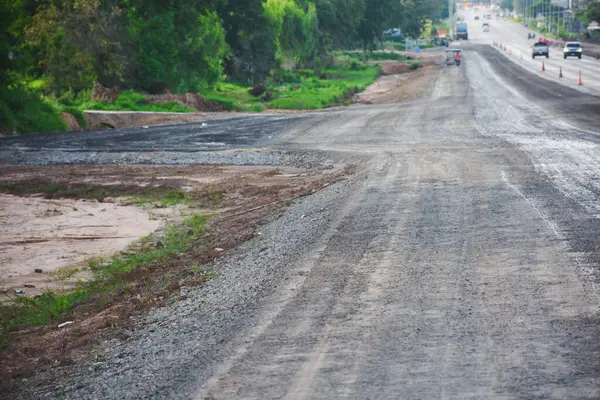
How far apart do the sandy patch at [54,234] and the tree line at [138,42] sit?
2006 centimetres

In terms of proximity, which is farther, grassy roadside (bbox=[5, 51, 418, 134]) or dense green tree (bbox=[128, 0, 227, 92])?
dense green tree (bbox=[128, 0, 227, 92])

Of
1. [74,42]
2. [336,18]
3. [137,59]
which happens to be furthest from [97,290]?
[336,18]

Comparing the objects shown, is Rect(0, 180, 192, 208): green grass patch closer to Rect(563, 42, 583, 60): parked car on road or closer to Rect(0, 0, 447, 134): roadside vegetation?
Rect(0, 0, 447, 134): roadside vegetation

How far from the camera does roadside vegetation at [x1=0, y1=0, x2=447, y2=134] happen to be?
130 ft

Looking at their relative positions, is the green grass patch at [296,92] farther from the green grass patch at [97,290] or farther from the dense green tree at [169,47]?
the green grass patch at [97,290]

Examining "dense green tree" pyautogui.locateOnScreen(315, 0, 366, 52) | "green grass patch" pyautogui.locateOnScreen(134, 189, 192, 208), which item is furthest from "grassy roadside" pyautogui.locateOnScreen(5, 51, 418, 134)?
"green grass patch" pyautogui.locateOnScreen(134, 189, 192, 208)

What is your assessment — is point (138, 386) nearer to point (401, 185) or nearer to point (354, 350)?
point (354, 350)

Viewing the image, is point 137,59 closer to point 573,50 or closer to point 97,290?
point 97,290

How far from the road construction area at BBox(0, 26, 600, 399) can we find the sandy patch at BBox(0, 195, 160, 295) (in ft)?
2.61

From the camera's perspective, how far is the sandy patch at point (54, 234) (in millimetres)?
15164

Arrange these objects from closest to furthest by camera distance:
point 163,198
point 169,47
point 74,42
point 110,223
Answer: point 110,223, point 163,198, point 74,42, point 169,47

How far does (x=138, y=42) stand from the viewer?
171ft

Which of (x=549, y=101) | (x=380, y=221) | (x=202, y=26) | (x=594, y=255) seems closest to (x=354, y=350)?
(x=594, y=255)

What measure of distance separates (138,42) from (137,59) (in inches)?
50.6
